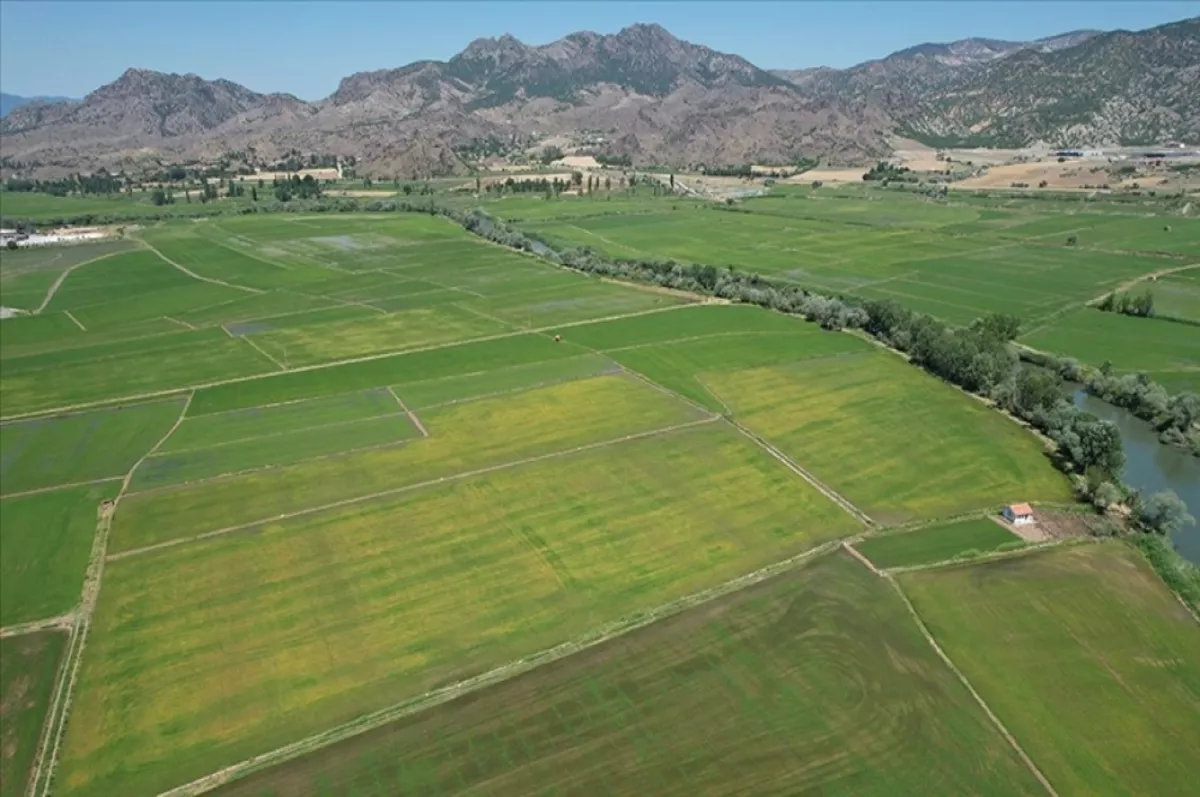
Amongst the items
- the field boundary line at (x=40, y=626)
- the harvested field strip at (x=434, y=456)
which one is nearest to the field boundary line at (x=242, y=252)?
the harvested field strip at (x=434, y=456)

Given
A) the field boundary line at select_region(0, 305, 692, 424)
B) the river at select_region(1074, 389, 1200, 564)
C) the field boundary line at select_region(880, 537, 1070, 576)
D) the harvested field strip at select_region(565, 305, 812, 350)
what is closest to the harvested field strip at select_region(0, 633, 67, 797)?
the field boundary line at select_region(0, 305, 692, 424)

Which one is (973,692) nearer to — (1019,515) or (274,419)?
(1019,515)

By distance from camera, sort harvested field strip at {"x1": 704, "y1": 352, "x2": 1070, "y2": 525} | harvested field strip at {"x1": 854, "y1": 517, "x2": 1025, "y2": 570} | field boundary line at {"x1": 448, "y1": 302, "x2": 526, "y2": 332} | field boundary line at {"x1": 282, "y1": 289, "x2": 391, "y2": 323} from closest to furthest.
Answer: harvested field strip at {"x1": 854, "y1": 517, "x2": 1025, "y2": 570}
harvested field strip at {"x1": 704, "y1": 352, "x2": 1070, "y2": 525}
field boundary line at {"x1": 448, "y1": 302, "x2": 526, "y2": 332}
field boundary line at {"x1": 282, "y1": 289, "x2": 391, "y2": 323}

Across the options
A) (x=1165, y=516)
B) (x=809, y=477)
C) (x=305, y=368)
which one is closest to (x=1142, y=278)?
(x=1165, y=516)

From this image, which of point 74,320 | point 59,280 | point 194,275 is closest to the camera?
point 74,320

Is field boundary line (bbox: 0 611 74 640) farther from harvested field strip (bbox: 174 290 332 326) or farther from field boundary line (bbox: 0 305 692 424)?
harvested field strip (bbox: 174 290 332 326)

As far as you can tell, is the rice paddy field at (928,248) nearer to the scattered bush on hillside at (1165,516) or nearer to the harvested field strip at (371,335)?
the harvested field strip at (371,335)
